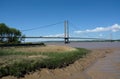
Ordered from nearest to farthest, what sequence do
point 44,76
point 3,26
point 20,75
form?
point 20,75
point 44,76
point 3,26

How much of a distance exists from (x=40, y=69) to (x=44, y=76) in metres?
0.98

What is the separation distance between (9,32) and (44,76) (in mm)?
73860

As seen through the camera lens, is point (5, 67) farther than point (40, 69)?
No

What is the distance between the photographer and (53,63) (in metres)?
18.2

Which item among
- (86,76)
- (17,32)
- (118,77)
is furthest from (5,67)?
(17,32)

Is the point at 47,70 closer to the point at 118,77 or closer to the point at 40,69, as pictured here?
the point at 40,69

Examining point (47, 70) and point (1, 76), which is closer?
point (1, 76)

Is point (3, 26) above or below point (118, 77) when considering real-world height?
above

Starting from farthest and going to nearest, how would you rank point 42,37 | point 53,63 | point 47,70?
1. point 42,37
2. point 53,63
3. point 47,70

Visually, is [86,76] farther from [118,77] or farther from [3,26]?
[3,26]

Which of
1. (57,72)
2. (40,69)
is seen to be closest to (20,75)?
(40,69)

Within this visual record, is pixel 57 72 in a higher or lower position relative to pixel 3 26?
lower

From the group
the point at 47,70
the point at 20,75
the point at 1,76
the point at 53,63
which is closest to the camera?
the point at 1,76

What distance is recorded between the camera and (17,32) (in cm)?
9200
